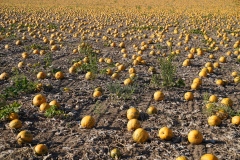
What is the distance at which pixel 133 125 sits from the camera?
22.1 feet

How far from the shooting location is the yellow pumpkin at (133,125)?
6.73 meters

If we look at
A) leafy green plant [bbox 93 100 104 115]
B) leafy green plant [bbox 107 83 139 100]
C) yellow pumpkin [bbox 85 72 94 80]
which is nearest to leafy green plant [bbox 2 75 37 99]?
yellow pumpkin [bbox 85 72 94 80]

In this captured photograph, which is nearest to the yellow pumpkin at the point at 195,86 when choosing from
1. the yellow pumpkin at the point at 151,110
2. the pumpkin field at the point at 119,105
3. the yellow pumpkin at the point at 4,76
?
the pumpkin field at the point at 119,105

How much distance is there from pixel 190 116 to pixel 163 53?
713 centimetres

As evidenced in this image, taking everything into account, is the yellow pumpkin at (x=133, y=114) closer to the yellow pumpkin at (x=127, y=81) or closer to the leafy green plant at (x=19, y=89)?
the yellow pumpkin at (x=127, y=81)

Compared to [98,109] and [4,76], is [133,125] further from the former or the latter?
[4,76]

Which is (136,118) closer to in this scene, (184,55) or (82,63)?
(82,63)

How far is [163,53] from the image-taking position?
1423cm

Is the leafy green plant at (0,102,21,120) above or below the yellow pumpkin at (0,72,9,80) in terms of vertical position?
above

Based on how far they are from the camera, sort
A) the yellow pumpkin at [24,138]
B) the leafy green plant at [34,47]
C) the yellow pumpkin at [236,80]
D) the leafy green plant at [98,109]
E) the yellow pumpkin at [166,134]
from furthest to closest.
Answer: the leafy green plant at [34,47], the yellow pumpkin at [236,80], the leafy green plant at [98,109], the yellow pumpkin at [166,134], the yellow pumpkin at [24,138]

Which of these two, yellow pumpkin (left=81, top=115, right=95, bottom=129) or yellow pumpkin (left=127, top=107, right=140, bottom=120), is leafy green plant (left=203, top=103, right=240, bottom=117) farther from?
yellow pumpkin (left=81, top=115, right=95, bottom=129)

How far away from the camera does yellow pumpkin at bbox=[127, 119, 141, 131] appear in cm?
673

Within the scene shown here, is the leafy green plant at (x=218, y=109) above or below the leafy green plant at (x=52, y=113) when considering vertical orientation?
above

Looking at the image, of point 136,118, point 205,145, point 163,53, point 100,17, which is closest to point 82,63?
point 163,53
